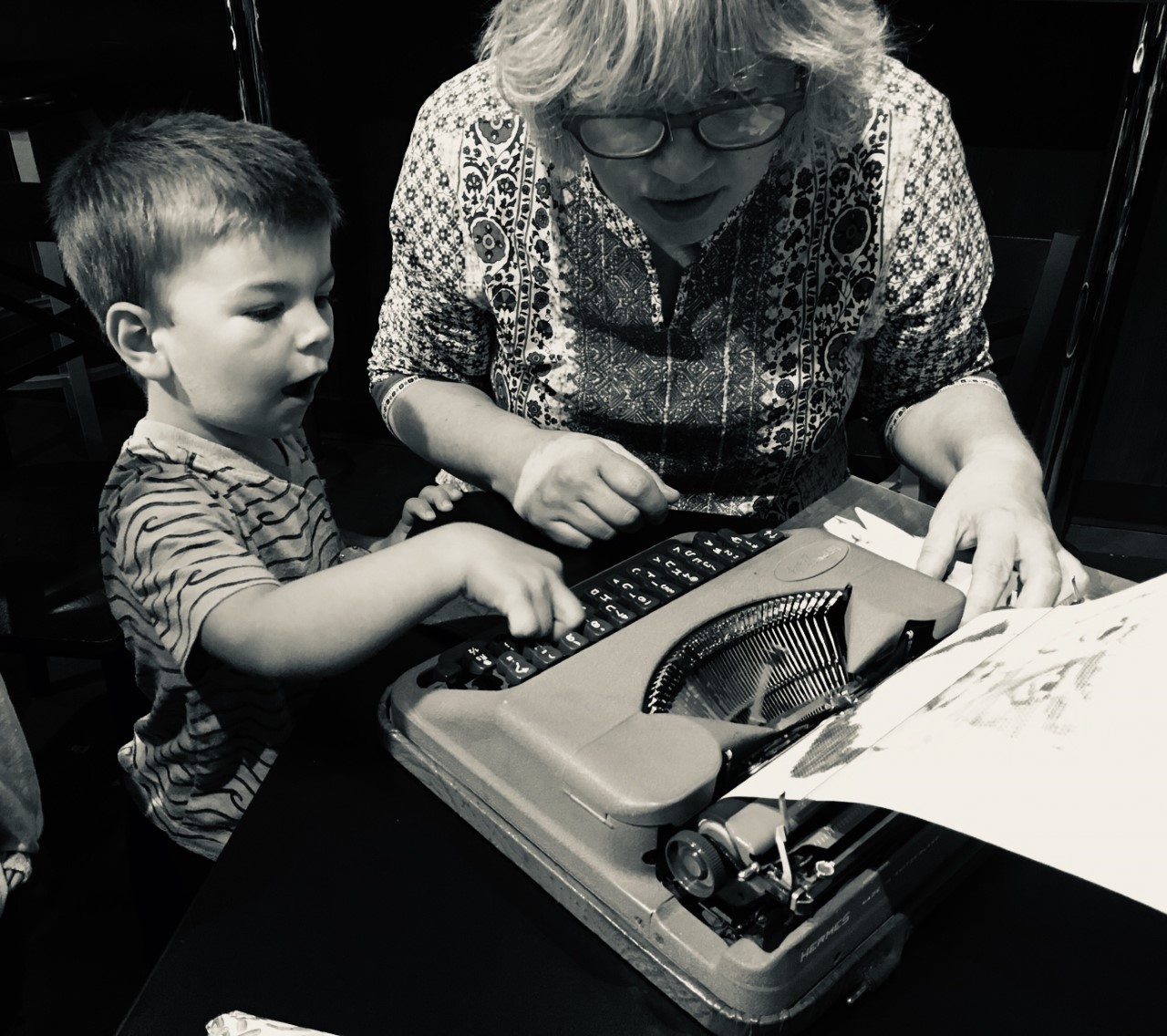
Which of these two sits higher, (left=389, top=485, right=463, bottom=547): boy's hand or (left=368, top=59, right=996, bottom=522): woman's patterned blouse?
(left=368, top=59, right=996, bottom=522): woman's patterned blouse

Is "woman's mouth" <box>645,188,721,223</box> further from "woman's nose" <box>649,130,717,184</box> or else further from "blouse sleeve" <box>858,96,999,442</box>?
"blouse sleeve" <box>858,96,999,442</box>

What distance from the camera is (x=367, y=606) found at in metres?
0.78

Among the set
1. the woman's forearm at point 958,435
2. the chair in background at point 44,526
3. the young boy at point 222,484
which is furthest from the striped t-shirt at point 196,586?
the woman's forearm at point 958,435

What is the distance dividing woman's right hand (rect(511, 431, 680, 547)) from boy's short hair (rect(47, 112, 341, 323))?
0.33 metres

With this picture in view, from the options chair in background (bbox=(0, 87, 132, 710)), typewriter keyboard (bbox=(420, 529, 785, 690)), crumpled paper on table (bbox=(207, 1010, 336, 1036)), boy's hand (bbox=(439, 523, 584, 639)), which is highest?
boy's hand (bbox=(439, 523, 584, 639))

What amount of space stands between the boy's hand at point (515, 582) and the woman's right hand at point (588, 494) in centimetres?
21

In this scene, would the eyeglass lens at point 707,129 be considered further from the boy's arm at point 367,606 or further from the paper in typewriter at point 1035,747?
the paper in typewriter at point 1035,747

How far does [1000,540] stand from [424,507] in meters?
0.60

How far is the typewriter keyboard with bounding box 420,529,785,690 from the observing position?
2.37 feet

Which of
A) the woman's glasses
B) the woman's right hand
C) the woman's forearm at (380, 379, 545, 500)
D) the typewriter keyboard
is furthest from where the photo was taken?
the woman's forearm at (380, 379, 545, 500)

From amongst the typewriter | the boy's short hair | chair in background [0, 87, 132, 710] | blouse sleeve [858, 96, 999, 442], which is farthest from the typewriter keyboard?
chair in background [0, 87, 132, 710]

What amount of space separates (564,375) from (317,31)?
2.09m

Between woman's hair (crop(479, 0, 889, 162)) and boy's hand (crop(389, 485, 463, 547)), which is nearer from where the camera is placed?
woman's hair (crop(479, 0, 889, 162))

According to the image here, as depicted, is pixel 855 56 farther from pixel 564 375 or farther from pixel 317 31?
pixel 317 31
